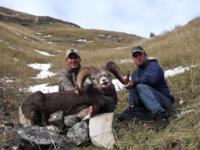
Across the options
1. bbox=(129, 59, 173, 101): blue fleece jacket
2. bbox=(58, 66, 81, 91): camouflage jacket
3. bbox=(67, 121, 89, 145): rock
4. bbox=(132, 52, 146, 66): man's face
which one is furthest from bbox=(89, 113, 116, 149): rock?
bbox=(58, 66, 81, 91): camouflage jacket

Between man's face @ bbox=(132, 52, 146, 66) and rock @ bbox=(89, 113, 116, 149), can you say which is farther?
man's face @ bbox=(132, 52, 146, 66)

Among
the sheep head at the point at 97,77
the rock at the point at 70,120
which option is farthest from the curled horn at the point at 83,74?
the rock at the point at 70,120

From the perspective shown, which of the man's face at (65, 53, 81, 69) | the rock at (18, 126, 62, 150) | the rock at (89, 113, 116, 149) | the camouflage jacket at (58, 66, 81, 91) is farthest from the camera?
the man's face at (65, 53, 81, 69)

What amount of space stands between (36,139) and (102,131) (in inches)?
50.8

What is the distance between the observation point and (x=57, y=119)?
440 inches

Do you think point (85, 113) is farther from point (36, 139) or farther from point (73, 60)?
point (73, 60)

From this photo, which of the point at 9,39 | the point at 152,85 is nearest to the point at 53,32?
the point at 9,39

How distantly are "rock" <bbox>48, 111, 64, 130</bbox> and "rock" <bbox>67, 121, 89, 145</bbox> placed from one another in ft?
1.74

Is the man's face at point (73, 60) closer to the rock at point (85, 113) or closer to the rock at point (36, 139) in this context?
the rock at point (85, 113)

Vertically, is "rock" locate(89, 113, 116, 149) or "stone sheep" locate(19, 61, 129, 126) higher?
"stone sheep" locate(19, 61, 129, 126)

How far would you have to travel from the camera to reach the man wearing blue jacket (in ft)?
33.4

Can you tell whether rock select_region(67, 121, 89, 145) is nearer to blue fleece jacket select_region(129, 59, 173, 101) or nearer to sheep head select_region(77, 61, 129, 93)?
sheep head select_region(77, 61, 129, 93)

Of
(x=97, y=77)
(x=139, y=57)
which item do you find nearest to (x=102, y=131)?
(x=97, y=77)

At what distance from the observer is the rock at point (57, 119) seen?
11.0 meters
